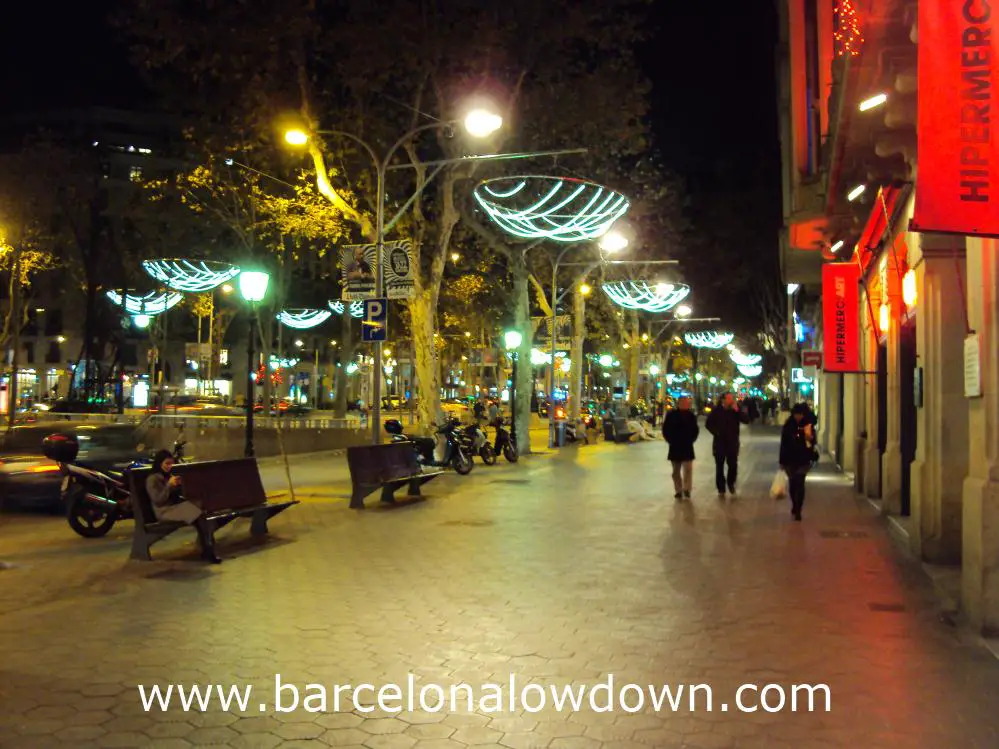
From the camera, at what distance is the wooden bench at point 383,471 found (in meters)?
14.3

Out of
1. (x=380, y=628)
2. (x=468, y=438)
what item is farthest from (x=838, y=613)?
(x=468, y=438)

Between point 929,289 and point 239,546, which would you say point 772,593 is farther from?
point 239,546

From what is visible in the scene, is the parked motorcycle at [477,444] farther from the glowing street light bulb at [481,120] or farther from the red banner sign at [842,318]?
the red banner sign at [842,318]

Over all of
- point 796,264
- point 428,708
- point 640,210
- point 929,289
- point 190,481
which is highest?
point 640,210

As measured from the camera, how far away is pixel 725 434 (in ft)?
53.7

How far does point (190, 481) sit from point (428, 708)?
5.77 m

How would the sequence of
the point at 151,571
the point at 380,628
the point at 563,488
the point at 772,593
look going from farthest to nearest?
the point at 563,488 → the point at 151,571 → the point at 772,593 → the point at 380,628

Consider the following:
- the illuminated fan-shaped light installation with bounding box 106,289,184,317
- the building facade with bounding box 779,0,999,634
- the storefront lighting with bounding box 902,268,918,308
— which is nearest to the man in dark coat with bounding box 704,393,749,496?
the building facade with bounding box 779,0,999,634

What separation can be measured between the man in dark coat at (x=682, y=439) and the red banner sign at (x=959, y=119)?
987cm

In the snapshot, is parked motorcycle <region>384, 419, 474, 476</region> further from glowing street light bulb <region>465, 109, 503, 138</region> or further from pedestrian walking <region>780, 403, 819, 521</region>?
pedestrian walking <region>780, 403, 819, 521</region>

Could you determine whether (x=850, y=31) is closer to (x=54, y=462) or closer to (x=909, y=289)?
(x=909, y=289)

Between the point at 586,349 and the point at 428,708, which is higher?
the point at 586,349

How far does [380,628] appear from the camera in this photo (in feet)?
22.9

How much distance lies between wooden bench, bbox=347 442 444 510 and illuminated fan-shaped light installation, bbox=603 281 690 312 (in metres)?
17.0
